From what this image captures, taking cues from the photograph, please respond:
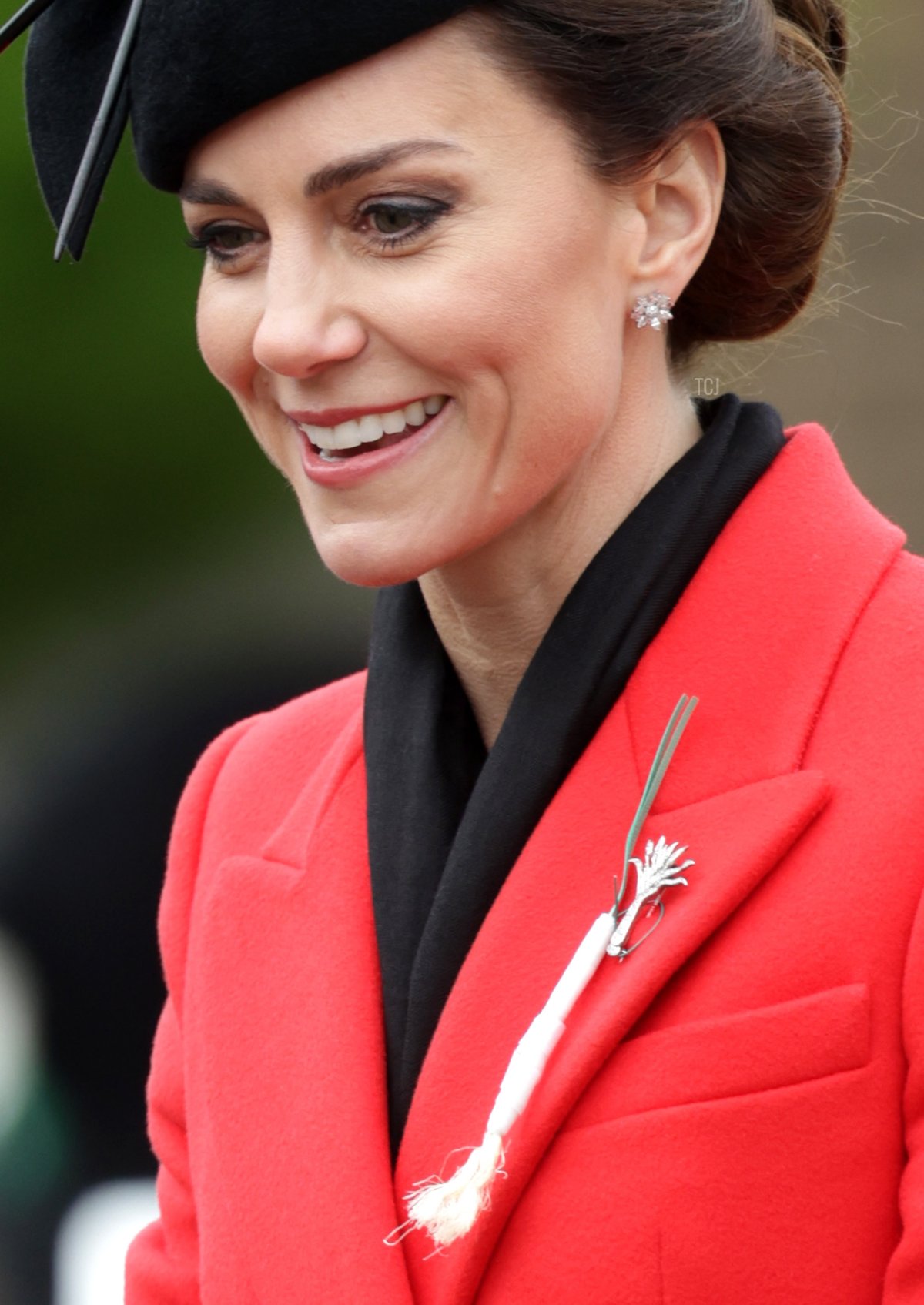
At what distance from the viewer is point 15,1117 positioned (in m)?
3.98

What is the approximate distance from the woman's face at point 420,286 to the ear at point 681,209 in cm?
4

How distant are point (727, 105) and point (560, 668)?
584 mm

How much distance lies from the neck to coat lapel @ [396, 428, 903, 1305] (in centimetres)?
14

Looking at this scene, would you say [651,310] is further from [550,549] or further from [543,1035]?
[543,1035]

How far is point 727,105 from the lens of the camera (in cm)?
189

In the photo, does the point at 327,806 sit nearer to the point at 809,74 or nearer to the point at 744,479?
the point at 744,479

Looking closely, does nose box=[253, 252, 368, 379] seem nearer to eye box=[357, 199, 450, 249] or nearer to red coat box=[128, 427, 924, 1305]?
eye box=[357, 199, 450, 249]

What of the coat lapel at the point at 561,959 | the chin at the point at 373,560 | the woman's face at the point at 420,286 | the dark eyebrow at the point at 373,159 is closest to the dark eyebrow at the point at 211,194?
the woman's face at the point at 420,286

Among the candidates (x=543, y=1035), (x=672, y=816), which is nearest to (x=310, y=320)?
(x=672, y=816)

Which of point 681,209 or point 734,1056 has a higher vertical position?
point 681,209

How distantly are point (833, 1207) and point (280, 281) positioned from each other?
37.9 inches

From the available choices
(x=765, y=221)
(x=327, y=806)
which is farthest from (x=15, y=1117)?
(x=765, y=221)

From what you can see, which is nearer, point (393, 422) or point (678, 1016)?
point (678, 1016)

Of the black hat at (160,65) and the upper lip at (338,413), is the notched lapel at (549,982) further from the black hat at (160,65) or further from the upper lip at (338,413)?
the black hat at (160,65)
